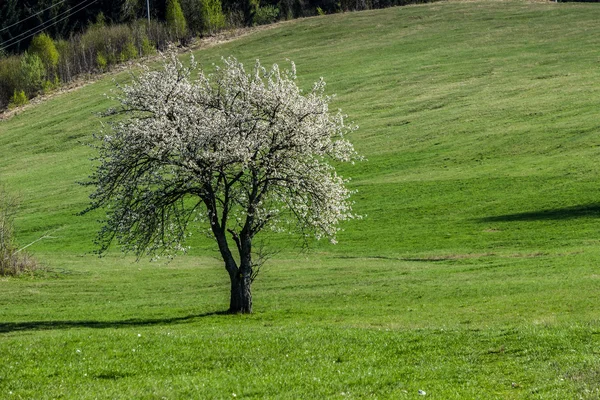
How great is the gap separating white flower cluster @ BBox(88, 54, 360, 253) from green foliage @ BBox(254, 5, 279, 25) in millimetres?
139905

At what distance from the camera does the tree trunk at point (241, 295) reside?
3834cm

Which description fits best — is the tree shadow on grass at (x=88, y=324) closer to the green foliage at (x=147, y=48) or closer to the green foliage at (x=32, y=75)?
the green foliage at (x=32, y=75)

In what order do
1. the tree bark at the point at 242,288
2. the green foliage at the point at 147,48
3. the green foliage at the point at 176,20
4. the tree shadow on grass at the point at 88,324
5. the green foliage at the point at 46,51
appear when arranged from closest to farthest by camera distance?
the tree shadow on grass at the point at 88,324 → the tree bark at the point at 242,288 → the green foliage at the point at 147,48 → the green foliage at the point at 46,51 → the green foliage at the point at 176,20

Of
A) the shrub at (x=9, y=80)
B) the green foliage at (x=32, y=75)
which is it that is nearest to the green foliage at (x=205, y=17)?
the green foliage at (x=32, y=75)

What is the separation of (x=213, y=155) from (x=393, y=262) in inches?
831

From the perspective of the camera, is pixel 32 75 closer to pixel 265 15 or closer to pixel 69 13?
pixel 69 13

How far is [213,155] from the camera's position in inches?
1416

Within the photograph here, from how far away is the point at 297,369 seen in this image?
22.2 m

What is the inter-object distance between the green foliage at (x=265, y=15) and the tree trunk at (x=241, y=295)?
143 meters

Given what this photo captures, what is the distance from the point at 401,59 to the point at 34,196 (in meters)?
64.5

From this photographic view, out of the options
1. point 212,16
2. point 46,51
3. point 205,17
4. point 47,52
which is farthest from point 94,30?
point 212,16

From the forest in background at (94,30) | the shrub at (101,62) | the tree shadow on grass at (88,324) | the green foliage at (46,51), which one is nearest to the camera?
the tree shadow on grass at (88,324)

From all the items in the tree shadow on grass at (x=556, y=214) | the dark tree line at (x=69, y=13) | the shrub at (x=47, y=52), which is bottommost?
the tree shadow on grass at (x=556, y=214)

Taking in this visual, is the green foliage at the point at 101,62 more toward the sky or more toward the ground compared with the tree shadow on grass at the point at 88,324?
more toward the sky
